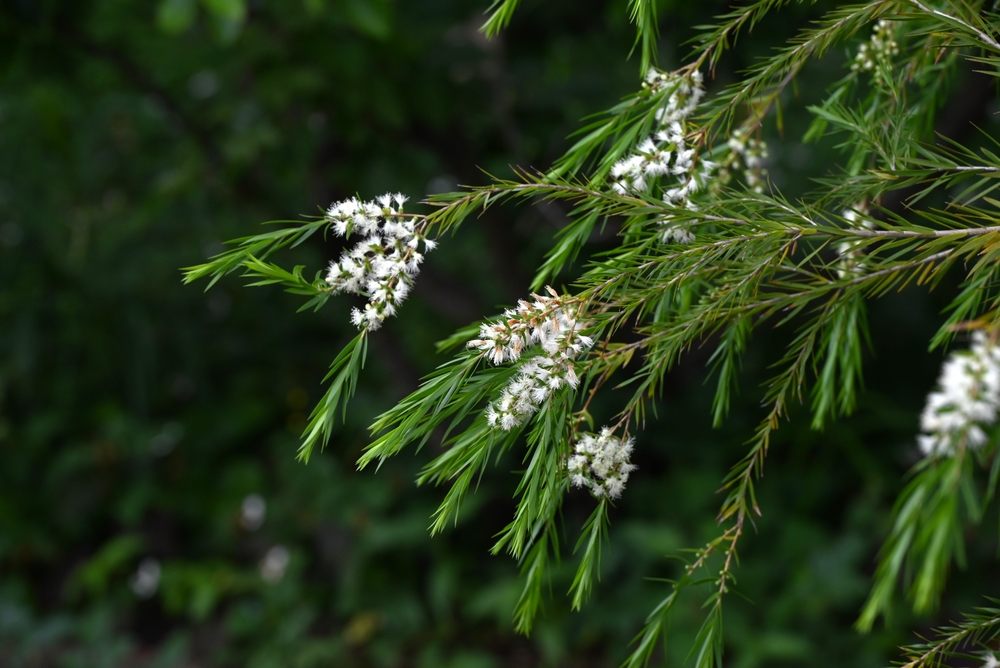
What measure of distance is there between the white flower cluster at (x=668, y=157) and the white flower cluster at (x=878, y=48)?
215 millimetres

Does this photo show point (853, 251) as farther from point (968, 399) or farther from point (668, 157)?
point (968, 399)

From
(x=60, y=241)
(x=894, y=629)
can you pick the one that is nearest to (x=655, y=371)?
(x=894, y=629)

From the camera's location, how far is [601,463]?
2.25 feet

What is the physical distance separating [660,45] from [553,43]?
0.41m

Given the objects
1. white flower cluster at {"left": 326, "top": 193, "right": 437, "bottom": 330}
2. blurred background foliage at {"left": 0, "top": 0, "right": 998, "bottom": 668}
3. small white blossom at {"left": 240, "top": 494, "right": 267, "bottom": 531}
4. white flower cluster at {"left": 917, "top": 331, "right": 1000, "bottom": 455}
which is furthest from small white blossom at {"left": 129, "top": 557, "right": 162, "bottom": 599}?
white flower cluster at {"left": 917, "top": 331, "right": 1000, "bottom": 455}

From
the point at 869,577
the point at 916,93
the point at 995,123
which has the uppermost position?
the point at 995,123

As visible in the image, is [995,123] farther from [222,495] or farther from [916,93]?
[222,495]

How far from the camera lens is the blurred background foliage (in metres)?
2.34

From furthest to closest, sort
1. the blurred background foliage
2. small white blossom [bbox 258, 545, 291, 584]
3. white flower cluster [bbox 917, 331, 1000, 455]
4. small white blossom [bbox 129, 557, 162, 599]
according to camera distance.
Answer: small white blossom [bbox 129, 557, 162, 599]
small white blossom [bbox 258, 545, 291, 584]
the blurred background foliage
white flower cluster [bbox 917, 331, 1000, 455]

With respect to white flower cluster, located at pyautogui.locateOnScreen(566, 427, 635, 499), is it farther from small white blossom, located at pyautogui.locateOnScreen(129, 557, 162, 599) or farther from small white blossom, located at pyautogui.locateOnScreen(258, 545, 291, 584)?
small white blossom, located at pyautogui.locateOnScreen(129, 557, 162, 599)

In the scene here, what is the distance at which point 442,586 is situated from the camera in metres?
2.82

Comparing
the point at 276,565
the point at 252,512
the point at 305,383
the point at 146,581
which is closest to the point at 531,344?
the point at 276,565

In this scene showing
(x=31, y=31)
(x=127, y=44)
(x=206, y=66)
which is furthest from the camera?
(x=127, y=44)

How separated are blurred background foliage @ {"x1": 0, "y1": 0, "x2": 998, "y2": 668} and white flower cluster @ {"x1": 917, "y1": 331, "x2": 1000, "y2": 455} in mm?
1499
